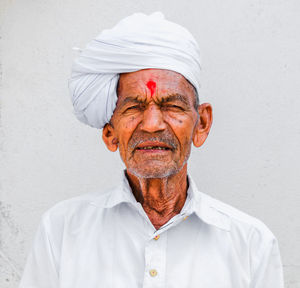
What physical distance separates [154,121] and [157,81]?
0.17 meters

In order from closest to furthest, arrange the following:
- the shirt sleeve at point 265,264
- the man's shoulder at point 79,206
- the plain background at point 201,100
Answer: the shirt sleeve at point 265,264 < the man's shoulder at point 79,206 < the plain background at point 201,100

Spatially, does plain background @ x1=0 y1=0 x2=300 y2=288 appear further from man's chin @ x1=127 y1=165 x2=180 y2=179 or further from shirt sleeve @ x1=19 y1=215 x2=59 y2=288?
man's chin @ x1=127 y1=165 x2=180 y2=179

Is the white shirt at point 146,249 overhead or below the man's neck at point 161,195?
below

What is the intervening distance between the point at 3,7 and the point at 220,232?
1775 millimetres

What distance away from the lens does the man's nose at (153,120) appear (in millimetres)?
1984

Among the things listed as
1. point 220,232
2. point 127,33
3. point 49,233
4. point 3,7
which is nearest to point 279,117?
point 220,232

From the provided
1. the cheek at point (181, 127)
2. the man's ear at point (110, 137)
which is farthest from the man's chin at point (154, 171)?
the man's ear at point (110, 137)

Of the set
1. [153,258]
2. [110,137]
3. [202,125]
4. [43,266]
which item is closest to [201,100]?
[202,125]

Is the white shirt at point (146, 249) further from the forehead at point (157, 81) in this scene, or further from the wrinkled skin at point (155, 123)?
the forehead at point (157, 81)

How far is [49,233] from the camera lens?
219cm

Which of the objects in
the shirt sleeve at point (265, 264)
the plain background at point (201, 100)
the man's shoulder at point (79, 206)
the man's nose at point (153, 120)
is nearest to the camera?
the man's nose at point (153, 120)

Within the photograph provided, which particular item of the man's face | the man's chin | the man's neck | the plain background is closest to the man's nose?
the man's face

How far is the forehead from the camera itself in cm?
202

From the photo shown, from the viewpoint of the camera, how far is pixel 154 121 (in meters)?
1.99
